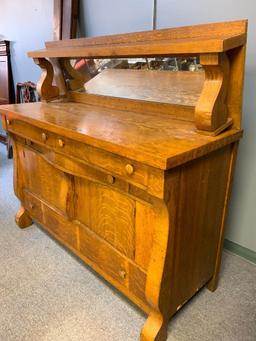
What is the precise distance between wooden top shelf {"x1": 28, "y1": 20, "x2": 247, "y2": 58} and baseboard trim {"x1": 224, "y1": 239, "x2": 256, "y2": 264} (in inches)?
44.1

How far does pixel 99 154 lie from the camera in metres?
1.03

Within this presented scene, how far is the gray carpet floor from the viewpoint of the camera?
1.20 metres

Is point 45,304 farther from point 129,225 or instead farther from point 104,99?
point 104,99

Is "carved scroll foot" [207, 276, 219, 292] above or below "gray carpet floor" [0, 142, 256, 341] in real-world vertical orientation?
above

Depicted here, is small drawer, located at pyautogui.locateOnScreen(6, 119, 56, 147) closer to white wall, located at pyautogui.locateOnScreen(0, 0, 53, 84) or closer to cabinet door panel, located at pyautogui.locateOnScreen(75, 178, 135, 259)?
cabinet door panel, located at pyautogui.locateOnScreen(75, 178, 135, 259)

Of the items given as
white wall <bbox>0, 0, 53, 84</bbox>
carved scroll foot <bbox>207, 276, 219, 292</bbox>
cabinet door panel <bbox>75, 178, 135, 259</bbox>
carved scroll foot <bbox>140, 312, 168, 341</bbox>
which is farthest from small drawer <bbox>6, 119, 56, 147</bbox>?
white wall <bbox>0, 0, 53, 84</bbox>

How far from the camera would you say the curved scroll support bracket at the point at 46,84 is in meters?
1.66

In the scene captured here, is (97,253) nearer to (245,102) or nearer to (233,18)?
(245,102)

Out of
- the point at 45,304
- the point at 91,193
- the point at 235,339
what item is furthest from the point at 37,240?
the point at 235,339

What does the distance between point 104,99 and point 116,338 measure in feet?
3.66

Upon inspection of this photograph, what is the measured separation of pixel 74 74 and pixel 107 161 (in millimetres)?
896

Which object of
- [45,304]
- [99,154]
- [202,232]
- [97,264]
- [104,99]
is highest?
[104,99]

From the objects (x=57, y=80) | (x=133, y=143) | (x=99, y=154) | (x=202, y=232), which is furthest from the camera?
(x=57, y=80)

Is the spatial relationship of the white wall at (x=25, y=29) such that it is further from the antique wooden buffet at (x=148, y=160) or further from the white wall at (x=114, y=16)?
the antique wooden buffet at (x=148, y=160)
